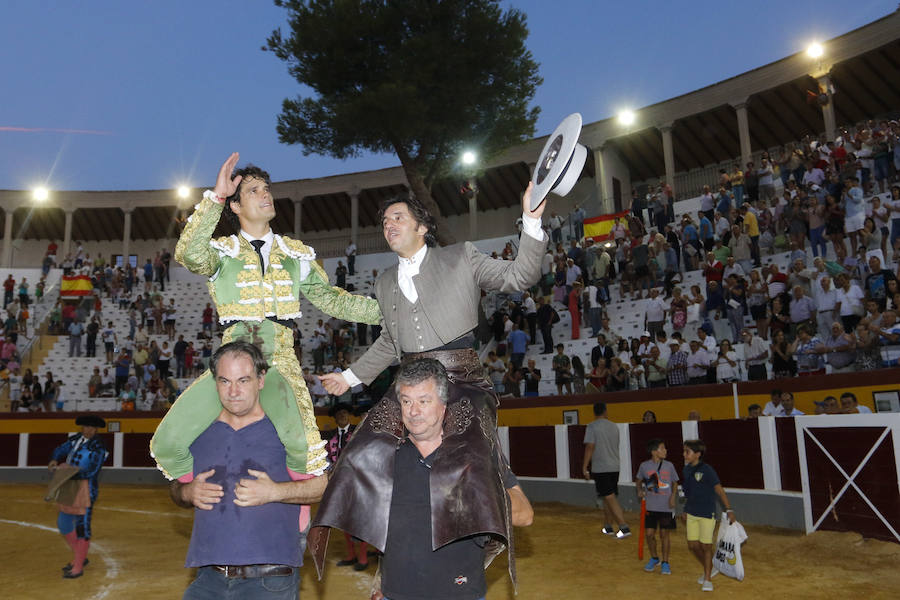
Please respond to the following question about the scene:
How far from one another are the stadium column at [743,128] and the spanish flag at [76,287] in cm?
1924

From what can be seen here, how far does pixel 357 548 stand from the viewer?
7.60 meters

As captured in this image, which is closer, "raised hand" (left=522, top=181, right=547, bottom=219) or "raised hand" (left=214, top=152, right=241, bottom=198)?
"raised hand" (left=522, top=181, right=547, bottom=219)

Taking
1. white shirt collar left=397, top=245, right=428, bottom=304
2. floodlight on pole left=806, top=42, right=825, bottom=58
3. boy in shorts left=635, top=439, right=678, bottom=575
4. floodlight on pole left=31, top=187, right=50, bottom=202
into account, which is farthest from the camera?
floodlight on pole left=31, top=187, right=50, bottom=202

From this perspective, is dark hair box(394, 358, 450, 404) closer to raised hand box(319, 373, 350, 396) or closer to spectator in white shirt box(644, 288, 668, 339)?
raised hand box(319, 373, 350, 396)

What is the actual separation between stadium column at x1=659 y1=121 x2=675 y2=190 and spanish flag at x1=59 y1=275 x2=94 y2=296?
57.2 ft

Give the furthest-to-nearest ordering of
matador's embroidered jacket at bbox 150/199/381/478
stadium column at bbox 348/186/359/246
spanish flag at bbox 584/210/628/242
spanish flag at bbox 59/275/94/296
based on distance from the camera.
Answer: stadium column at bbox 348/186/359/246 → spanish flag at bbox 59/275/94/296 → spanish flag at bbox 584/210/628/242 → matador's embroidered jacket at bbox 150/199/381/478

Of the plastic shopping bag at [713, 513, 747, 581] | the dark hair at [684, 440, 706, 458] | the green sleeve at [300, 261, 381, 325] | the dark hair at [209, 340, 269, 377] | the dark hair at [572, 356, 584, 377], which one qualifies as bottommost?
the plastic shopping bag at [713, 513, 747, 581]

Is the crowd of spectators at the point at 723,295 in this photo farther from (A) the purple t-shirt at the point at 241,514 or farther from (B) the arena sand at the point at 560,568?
(A) the purple t-shirt at the point at 241,514

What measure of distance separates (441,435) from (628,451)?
922cm

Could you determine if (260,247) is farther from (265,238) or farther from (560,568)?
(560,568)

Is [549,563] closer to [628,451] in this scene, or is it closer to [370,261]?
[628,451]

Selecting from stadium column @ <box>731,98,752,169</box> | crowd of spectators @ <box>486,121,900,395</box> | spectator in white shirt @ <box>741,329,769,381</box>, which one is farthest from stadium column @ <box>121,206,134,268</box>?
spectator in white shirt @ <box>741,329,769,381</box>

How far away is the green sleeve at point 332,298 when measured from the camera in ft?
12.3

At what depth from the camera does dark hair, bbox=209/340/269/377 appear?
2654mm
